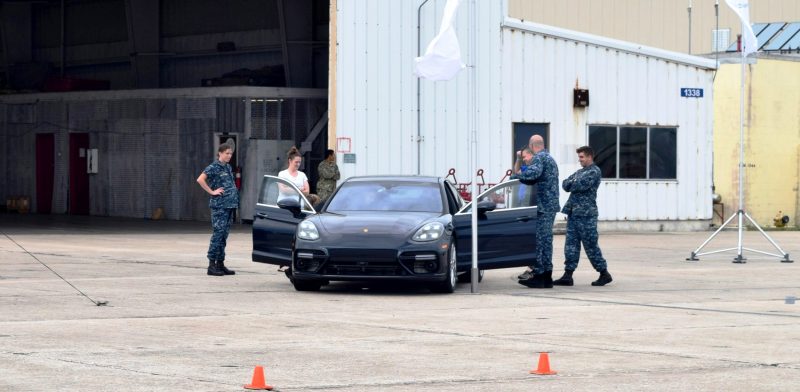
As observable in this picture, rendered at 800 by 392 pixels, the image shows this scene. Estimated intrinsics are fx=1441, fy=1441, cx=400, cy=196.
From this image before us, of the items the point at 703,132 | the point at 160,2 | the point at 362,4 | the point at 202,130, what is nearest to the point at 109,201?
the point at 202,130

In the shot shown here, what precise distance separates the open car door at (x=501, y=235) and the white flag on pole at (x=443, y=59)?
1.74 metres

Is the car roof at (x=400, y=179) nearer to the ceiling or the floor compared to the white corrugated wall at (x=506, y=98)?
nearer to the floor

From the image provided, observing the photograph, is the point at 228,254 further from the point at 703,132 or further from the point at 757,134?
the point at 757,134

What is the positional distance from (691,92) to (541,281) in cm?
1528

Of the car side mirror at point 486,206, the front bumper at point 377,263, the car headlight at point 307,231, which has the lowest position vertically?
the front bumper at point 377,263

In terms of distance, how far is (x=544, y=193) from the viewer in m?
16.8

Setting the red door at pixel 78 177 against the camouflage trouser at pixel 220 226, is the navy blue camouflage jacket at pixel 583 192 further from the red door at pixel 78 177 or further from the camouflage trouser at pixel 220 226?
the red door at pixel 78 177

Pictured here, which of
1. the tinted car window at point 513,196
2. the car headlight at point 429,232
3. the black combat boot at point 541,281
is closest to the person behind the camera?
the car headlight at point 429,232

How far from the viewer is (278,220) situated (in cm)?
1691

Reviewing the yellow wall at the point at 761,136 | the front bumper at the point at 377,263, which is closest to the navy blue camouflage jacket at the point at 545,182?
the front bumper at the point at 377,263

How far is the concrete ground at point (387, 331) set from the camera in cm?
925

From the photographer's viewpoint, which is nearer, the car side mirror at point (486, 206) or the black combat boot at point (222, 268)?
the car side mirror at point (486, 206)

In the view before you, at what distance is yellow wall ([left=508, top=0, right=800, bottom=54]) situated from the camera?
40.2 metres

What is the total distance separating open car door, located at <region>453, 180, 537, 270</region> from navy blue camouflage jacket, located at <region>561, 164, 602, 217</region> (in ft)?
1.92
